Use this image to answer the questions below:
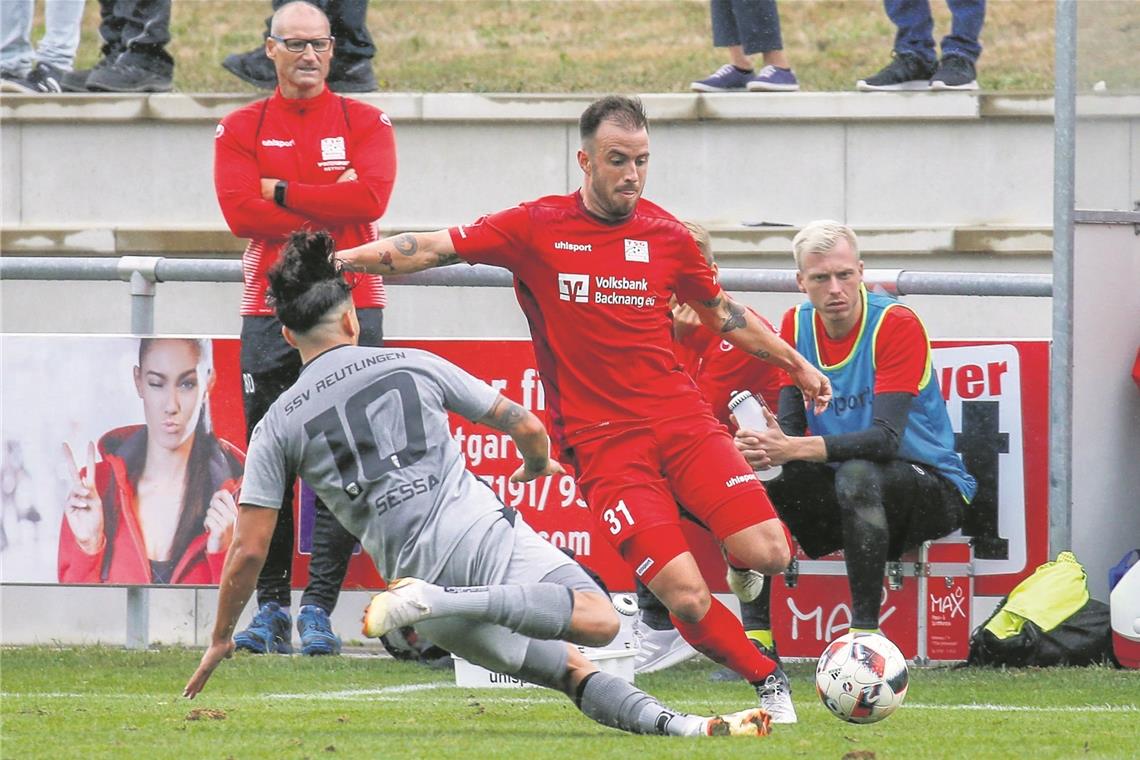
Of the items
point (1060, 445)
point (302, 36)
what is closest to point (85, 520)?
point (302, 36)

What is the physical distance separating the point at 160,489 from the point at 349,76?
3.76 metres

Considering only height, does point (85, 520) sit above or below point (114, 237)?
below

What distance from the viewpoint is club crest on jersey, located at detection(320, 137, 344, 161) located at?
8.84 metres

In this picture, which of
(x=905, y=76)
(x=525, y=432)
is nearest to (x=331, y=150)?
(x=525, y=432)

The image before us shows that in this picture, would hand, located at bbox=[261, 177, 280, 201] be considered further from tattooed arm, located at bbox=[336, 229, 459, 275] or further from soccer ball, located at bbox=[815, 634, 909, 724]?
soccer ball, located at bbox=[815, 634, 909, 724]

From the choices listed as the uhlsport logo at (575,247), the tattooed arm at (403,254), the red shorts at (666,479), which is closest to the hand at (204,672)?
the tattooed arm at (403,254)

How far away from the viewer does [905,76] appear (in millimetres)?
11688

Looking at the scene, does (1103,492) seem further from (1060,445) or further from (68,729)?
(68,729)

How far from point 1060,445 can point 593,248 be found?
2624 millimetres

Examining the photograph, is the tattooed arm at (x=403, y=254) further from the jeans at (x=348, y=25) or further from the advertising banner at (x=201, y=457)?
the jeans at (x=348, y=25)

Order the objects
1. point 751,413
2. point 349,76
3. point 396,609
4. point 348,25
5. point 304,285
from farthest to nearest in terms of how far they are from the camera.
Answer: point 349,76 → point 348,25 → point 751,413 → point 304,285 → point 396,609

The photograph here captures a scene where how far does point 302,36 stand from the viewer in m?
8.86

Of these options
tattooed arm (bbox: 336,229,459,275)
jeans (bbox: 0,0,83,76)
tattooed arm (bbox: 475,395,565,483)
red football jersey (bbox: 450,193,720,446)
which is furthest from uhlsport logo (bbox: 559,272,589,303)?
jeans (bbox: 0,0,83,76)

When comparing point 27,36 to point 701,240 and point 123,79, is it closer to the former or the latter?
point 123,79
